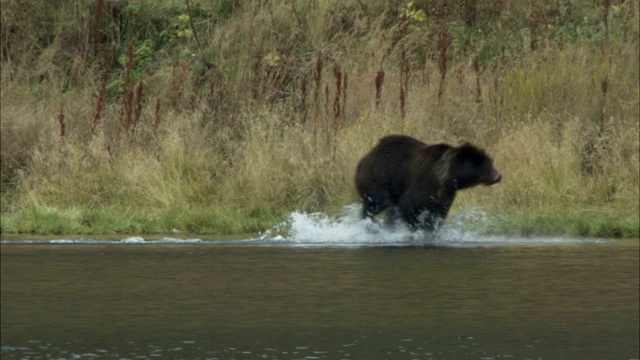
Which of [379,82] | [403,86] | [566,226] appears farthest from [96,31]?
[566,226]

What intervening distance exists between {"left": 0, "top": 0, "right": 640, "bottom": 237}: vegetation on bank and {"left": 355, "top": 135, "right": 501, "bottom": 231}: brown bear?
0.84 m

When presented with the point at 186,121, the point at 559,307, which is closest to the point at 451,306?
the point at 559,307

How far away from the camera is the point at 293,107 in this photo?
53.6 ft

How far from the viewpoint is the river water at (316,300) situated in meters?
6.76

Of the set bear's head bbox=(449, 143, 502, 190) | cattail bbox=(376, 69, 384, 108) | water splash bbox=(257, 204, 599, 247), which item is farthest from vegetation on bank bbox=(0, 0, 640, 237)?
bear's head bbox=(449, 143, 502, 190)

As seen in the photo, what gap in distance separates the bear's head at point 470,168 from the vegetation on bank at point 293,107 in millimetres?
677

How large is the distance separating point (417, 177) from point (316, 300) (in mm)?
4323

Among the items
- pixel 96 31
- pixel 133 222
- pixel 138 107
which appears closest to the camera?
pixel 133 222

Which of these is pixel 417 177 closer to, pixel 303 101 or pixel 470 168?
pixel 470 168

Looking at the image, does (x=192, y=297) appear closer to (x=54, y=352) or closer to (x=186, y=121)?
(x=54, y=352)

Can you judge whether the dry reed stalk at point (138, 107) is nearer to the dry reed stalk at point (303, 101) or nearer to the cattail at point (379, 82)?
the dry reed stalk at point (303, 101)

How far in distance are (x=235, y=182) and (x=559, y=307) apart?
718 cm

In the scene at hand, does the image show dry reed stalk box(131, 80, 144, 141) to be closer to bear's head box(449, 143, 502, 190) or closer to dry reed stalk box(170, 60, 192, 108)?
dry reed stalk box(170, 60, 192, 108)

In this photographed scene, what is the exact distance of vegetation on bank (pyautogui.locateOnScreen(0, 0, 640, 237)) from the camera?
13.9 meters
